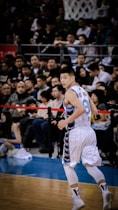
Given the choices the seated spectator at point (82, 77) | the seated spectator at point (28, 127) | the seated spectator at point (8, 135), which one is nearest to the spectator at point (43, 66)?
the seated spectator at point (82, 77)

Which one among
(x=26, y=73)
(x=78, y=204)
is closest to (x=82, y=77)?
(x=26, y=73)

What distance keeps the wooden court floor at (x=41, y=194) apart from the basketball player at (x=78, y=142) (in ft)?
0.80

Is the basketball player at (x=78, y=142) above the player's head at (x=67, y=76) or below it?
below

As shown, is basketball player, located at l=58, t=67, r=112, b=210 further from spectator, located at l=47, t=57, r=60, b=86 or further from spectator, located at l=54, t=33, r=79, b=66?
spectator, located at l=54, t=33, r=79, b=66

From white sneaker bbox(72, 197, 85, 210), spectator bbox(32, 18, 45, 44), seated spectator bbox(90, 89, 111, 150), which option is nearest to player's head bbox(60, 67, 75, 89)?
white sneaker bbox(72, 197, 85, 210)

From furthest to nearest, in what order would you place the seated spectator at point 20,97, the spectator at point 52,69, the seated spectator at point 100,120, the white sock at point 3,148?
the spectator at point 52,69
the seated spectator at point 20,97
the white sock at point 3,148
the seated spectator at point 100,120

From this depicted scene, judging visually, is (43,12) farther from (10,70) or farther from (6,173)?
(6,173)

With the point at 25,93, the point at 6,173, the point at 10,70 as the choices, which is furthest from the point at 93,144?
the point at 10,70

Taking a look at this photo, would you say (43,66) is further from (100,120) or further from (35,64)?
(100,120)

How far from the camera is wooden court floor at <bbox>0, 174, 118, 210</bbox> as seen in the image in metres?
5.96

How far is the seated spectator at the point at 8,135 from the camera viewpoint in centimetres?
877

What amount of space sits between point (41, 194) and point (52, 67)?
4.39m

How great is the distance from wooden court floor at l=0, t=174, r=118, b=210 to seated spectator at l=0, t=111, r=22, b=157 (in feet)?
4.51

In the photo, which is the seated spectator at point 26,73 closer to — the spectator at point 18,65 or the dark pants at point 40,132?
the spectator at point 18,65
